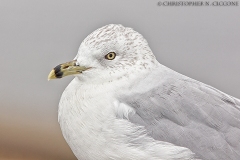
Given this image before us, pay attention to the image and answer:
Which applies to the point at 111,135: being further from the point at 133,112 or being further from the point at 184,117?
the point at 184,117

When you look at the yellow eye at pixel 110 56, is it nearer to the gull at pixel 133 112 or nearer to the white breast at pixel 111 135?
the gull at pixel 133 112

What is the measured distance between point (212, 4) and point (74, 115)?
0.99 m

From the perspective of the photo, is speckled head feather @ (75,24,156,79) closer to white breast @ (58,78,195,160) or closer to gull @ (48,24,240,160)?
gull @ (48,24,240,160)

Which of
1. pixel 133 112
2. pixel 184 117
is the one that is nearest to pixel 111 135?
pixel 133 112

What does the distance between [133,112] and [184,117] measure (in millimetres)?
199

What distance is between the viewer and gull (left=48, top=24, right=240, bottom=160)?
6.13 ft

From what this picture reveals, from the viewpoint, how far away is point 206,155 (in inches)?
74.0

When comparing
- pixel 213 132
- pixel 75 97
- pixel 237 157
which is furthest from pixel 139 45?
pixel 237 157

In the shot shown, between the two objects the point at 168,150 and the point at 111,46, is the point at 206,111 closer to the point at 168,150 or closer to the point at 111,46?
the point at 168,150

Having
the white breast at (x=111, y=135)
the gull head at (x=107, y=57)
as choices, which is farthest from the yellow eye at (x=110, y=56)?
the white breast at (x=111, y=135)

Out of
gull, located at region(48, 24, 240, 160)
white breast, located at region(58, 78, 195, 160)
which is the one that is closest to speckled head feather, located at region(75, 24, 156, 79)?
gull, located at region(48, 24, 240, 160)

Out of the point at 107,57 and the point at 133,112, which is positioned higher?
the point at 107,57

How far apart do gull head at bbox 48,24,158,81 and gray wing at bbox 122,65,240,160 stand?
8 centimetres

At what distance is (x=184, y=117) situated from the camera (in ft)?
6.22
